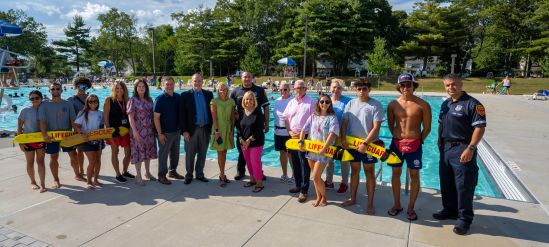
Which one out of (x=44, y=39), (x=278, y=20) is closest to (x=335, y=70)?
(x=278, y=20)

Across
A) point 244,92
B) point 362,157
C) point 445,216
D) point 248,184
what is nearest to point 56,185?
point 248,184

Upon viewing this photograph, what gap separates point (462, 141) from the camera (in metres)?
3.63

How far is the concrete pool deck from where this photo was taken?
3516 mm

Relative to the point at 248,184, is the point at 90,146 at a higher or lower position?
higher

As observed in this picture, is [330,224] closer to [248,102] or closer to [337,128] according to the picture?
[337,128]

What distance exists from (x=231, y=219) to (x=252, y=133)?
4.57 ft

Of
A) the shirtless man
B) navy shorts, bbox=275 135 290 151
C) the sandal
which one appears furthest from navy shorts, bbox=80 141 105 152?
the shirtless man

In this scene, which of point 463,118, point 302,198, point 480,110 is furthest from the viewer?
point 302,198

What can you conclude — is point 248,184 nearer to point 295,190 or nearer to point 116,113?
point 295,190

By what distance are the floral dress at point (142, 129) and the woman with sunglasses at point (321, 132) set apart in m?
2.53

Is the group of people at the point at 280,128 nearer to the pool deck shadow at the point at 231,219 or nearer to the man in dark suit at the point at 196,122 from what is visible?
the man in dark suit at the point at 196,122

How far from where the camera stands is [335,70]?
145 feet

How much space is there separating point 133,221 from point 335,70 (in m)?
42.4

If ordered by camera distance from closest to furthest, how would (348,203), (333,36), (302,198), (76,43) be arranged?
(348,203) < (302,198) < (333,36) < (76,43)
